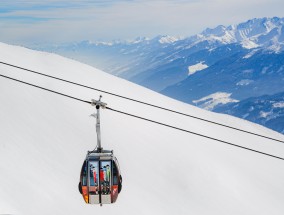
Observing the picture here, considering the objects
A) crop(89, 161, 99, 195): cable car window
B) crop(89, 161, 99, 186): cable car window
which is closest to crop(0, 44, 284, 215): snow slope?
crop(89, 161, 99, 195): cable car window

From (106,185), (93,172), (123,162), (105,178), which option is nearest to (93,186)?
(106,185)

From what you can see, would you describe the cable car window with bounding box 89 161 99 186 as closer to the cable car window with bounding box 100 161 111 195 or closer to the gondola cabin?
the gondola cabin

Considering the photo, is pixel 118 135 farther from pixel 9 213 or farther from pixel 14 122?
pixel 9 213

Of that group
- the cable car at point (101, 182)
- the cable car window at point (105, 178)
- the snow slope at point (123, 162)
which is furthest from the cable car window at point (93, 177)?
the snow slope at point (123, 162)

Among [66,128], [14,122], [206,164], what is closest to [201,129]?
[206,164]

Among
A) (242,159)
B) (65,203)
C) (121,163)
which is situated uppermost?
(242,159)

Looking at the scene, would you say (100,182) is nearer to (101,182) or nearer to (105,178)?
(101,182)

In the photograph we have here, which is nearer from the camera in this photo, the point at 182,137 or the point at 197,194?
the point at 197,194

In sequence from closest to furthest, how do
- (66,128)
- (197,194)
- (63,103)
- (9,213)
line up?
1. (9,213)
2. (197,194)
3. (66,128)
4. (63,103)
